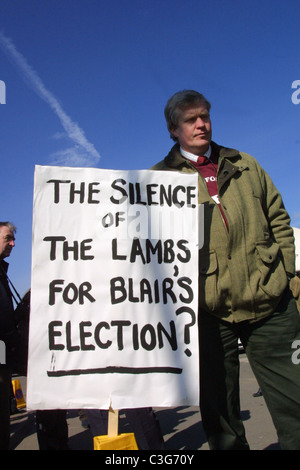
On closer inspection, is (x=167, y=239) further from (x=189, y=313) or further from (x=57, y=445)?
(x=57, y=445)

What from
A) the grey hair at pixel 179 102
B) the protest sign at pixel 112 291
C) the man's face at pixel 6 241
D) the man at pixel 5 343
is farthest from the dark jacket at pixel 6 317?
the grey hair at pixel 179 102

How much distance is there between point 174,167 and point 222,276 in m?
0.70

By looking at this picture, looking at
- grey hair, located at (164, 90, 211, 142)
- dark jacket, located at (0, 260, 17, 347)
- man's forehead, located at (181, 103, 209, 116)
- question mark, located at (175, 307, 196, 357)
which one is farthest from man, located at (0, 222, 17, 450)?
man's forehead, located at (181, 103, 209, 116)

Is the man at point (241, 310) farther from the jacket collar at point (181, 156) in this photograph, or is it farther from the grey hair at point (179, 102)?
the grey hair at point (179, 102)

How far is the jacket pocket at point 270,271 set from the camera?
2201 millimetres

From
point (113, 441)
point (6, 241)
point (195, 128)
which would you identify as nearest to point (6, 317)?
point (6, 241)

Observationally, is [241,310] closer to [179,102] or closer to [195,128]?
[195,128]

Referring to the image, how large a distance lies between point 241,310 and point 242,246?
318mm

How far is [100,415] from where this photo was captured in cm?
350

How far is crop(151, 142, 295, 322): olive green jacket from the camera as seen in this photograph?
2.21m

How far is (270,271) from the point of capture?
2.25m

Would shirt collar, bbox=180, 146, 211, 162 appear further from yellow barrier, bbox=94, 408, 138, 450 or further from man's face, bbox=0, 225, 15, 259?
man's face, bbox=0, 225, 15, 259

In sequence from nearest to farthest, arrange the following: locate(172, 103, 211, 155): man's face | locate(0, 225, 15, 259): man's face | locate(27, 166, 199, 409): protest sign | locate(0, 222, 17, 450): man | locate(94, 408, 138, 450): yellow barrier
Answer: locate(94, 408, 138, 450): yellow barrier, locate(27, 166, 199, 409): protest sign, locate(172, 103, 211, 155): man's face, locate(0, 222, 17, 450): man, locate(0, 225, 15, 259): man's face

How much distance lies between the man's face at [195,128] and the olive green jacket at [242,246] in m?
0.09
